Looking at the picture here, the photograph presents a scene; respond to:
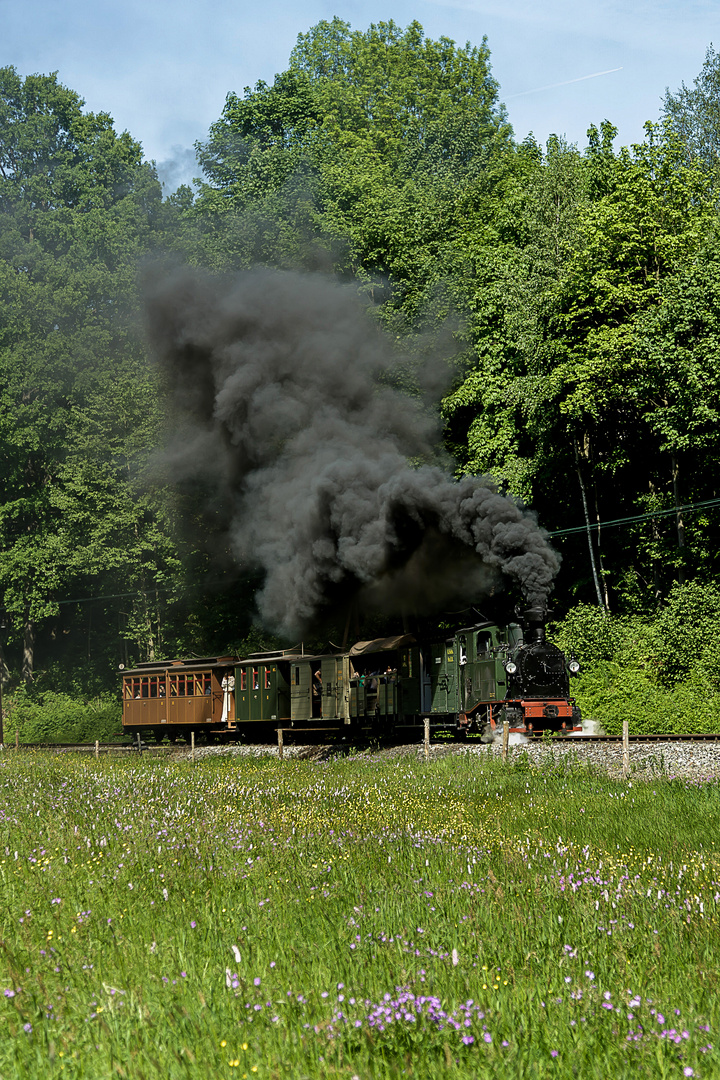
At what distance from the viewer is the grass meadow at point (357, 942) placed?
12.8 ft

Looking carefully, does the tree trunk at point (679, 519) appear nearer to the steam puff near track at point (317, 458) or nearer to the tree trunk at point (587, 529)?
the tree trunk at point (587, 529)

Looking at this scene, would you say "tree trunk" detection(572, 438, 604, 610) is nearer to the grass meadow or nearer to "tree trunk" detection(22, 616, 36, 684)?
the grass meadow

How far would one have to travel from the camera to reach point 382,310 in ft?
Answer: 108

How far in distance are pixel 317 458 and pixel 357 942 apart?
21.7 meters

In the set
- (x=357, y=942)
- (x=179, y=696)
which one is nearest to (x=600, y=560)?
(x=179, y=696)

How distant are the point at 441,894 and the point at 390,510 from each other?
16808mm

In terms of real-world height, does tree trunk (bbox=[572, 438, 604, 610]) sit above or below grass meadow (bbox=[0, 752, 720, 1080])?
above

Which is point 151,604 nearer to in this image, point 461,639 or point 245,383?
point 245,383

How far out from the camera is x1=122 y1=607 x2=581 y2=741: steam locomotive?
63.9ft

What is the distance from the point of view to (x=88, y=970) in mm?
5035

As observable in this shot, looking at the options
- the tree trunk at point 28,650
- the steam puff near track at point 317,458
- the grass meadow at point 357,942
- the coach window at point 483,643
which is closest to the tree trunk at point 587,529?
the steam puff near track at point 317,458

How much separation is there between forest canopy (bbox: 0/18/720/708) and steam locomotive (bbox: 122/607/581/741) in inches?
231

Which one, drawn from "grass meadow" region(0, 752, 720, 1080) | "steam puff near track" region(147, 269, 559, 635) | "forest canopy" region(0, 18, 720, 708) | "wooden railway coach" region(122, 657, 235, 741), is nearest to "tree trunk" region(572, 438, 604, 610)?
"forest canopy" region(0, 18, 720, 708)

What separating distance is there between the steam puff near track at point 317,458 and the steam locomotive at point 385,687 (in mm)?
1355
